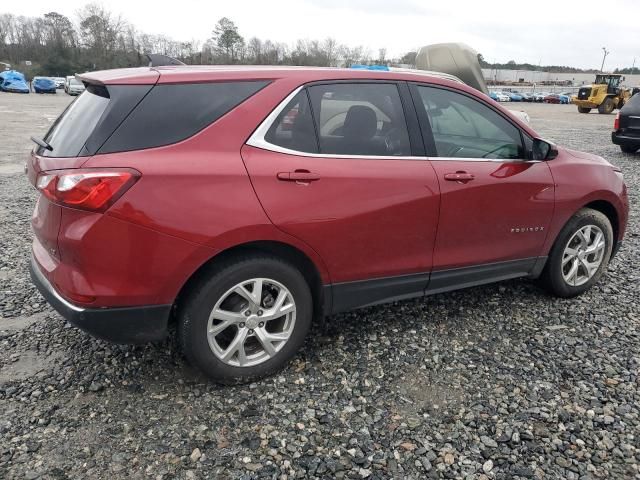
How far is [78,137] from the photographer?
8.05 feet

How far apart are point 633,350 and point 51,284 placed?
3.56m

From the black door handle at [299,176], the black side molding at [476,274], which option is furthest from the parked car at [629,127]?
the black door handle at [299,176]

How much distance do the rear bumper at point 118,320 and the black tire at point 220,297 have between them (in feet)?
0.41

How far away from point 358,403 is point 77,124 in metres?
2.08

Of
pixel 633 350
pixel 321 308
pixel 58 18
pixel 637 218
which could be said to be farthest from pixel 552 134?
pixel 58 18

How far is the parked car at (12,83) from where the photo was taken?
4431 centimetres

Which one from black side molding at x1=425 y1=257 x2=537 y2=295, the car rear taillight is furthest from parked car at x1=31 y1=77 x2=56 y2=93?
black side molding at x1=425 y1=257 x2=537 y2=295

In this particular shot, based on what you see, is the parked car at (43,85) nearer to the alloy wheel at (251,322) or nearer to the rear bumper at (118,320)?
the rear bumper at (118,320)

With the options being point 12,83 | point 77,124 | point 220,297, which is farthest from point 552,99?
point 77,124

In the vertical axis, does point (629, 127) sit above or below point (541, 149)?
below

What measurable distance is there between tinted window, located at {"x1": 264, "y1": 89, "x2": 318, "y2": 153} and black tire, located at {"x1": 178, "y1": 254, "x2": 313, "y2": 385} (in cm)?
63

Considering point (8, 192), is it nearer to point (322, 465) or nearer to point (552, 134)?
point (322, 465)

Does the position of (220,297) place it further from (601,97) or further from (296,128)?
(601,97)

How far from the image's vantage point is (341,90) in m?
2.96
